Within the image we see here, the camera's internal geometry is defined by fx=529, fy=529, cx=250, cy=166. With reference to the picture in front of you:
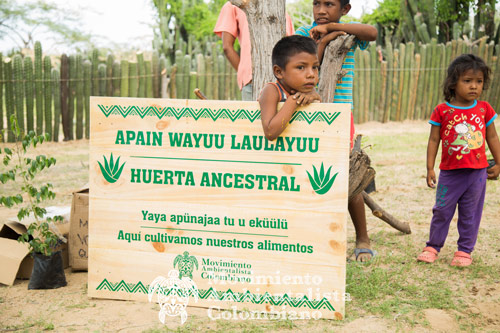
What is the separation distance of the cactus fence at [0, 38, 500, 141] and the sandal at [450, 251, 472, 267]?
7406 mm

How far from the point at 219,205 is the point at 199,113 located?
0.50 metres

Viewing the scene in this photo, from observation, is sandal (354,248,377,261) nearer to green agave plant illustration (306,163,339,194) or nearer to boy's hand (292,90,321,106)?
green agave plant illustration (306,163,339,194)

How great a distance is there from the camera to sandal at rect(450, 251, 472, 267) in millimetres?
3514

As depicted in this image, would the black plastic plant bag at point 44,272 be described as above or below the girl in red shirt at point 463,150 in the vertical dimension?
below

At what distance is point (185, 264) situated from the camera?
2.85 meters

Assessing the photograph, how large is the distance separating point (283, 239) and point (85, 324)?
1078mm

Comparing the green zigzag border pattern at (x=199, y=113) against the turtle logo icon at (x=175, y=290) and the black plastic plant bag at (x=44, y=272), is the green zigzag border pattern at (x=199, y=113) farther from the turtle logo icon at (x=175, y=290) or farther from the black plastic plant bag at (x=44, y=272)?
the black plastic plant bag at (x=44, y=272)

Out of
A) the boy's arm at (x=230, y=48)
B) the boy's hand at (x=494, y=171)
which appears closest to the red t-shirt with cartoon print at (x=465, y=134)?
the boy's hand at (x=494, y=171)

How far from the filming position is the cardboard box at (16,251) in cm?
320

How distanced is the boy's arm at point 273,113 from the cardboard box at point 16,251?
5.11ft

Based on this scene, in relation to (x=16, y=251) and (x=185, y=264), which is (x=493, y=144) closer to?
(x=185, y=264)

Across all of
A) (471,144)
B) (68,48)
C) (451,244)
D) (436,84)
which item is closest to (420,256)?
(451,244)

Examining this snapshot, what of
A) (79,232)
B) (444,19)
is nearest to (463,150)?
(79,232)

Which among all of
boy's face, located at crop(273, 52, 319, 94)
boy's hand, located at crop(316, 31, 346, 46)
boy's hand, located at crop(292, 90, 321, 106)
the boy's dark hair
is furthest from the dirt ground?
boy's hand, located at crop(316, 31, 346, 46)
